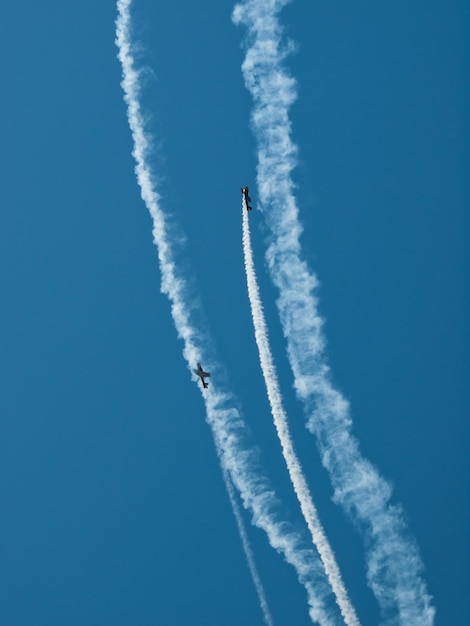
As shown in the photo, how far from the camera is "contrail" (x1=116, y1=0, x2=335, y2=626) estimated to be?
1373 centimetres

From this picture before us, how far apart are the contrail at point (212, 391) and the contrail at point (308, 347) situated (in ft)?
3.39

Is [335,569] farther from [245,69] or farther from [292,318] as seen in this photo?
[245,69]

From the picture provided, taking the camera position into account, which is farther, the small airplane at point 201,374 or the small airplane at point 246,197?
the small airplane at point 201,374

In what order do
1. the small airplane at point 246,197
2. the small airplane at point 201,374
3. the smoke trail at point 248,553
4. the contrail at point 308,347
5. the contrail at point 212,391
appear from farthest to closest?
the smoke trail at point 248,553
the contrail at point 212,391
the small airplane at point 201,374
the contrail at point 308,347
the small airplane at point 246,197

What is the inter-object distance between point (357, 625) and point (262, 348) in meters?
5.10

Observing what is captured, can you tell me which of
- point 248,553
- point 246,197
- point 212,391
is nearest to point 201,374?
point 212,391

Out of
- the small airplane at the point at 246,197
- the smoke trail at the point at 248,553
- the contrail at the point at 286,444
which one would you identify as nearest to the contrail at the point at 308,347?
the small airplane at the point at 246,197

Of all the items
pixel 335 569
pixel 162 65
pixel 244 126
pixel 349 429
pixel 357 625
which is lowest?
pixel 357 625

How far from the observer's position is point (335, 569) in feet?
44.8

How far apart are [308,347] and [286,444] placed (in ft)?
5.60

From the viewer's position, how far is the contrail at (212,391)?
13.7m

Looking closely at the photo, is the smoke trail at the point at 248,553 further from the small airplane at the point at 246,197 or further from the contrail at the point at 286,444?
the small airplane at the point at 246,197

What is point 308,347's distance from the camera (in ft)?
44.3

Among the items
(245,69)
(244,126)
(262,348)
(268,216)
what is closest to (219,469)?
(262,348)
